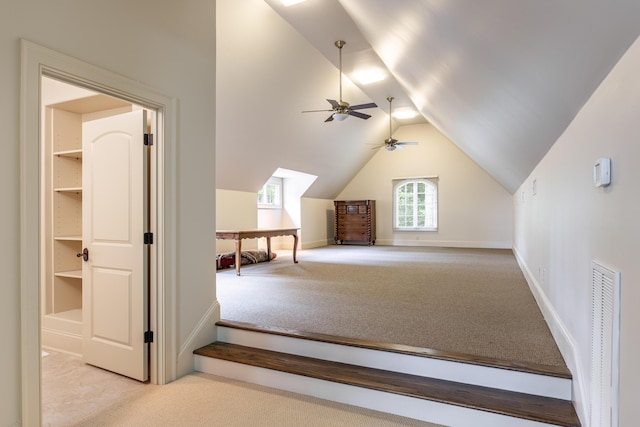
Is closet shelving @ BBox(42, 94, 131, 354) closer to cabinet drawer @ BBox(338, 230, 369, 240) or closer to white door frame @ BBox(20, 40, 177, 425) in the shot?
white door frame @ BBox(20, 40, 177, 425)

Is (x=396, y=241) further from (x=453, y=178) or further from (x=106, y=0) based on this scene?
(x=106, y=0)

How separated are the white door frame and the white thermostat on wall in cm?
234

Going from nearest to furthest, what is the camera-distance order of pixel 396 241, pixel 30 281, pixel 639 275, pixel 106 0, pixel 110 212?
pixel 639 275
pixel 30 281
pixel 106 0
pixel 110 212
pixel 396 241

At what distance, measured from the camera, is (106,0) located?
6.48ft

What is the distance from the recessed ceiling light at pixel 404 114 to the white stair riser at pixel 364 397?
7.20 metres

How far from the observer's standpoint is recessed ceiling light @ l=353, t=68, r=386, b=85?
575cm

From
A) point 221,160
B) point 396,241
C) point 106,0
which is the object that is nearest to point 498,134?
point 106,0

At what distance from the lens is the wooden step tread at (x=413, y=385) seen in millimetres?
1781

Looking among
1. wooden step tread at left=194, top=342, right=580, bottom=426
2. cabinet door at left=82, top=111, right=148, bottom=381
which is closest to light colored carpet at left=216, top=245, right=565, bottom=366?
wooden step tread at left=194, top=342, right=580, bottom=426

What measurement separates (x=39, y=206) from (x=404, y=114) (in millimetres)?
8136

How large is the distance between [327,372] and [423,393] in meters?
0.60

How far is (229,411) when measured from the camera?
2.06 meters

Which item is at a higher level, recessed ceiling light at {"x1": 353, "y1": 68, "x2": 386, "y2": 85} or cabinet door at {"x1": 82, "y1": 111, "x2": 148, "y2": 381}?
recessed ceiling light at {"x1": 353, "y1": 68, "x2": 386, "y2": 85}

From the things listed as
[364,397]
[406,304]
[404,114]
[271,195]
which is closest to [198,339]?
[364,397]
